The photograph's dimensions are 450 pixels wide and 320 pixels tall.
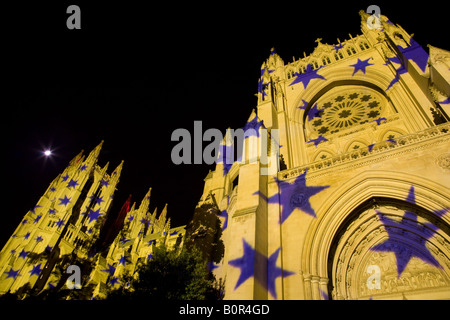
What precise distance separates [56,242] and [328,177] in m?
29.6

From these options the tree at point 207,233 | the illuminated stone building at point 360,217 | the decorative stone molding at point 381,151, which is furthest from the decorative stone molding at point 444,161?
the tree at point 207,233

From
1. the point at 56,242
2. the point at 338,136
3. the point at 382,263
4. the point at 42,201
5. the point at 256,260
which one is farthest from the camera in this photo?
the point at 42,201

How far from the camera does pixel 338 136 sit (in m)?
14.3

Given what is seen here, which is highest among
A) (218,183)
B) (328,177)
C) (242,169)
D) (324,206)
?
(218,183)

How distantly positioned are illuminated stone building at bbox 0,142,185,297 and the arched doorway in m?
16.0

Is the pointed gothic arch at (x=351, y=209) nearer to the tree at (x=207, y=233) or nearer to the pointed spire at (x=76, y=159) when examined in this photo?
the tree at (x=207, y=233)

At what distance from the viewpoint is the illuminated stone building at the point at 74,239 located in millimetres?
24188

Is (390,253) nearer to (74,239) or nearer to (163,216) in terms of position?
(74,239)

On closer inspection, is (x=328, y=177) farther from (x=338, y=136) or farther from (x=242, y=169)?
(x=338, y=136)

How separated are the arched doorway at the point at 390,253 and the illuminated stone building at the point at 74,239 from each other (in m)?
16.0

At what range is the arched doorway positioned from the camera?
7.18 meters

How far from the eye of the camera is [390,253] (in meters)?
8.42
